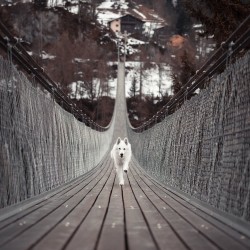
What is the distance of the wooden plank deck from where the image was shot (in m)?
2.41

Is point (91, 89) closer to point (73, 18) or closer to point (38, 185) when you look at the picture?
point (73, 18)

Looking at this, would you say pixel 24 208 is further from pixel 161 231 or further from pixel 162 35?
pixel 162 35

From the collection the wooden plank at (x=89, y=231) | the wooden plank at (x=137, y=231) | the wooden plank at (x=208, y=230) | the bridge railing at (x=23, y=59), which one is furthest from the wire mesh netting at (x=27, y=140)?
the wooden plank at (x=208, y=230)

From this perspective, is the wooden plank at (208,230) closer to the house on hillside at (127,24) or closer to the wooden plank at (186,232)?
the wooden plank at (186,232)

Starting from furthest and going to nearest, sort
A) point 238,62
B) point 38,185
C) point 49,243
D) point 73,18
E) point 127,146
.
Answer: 1. point 73,18
2. point 127,146
3. point 38,185
4. point 238,62
5. point 49,243

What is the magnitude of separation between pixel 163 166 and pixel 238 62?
4.79 meters

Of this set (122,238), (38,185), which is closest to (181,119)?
(38,185)

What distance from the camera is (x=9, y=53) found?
12.9 feet

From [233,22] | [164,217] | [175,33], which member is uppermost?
[175,33]

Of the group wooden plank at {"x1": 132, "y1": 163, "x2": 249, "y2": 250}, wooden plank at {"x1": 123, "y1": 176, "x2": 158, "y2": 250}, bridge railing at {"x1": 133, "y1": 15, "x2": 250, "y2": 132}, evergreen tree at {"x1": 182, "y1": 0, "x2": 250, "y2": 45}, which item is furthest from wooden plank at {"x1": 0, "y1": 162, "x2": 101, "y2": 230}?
evergreen tree at {"x1": 182, "y1": 0, "x2": 250, "y2": 45}

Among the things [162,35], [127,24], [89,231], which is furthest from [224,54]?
[127,24]

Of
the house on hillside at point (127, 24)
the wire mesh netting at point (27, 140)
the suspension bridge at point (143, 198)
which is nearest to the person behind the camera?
the suspension bridge at point (143, 198)

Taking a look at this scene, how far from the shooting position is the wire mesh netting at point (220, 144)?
10.1ft

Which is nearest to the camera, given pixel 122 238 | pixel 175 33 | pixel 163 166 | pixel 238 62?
pixel 122 238
